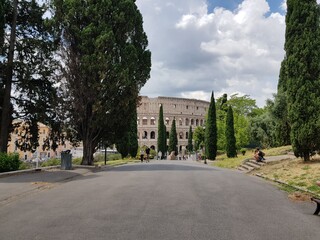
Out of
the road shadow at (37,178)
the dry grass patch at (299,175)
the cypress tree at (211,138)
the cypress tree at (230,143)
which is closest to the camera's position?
the dry grass patch at (299,175)

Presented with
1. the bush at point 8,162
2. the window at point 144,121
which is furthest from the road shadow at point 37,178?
the window at point 144,121

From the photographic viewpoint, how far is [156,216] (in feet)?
23.5

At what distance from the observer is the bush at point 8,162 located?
56.8 ft

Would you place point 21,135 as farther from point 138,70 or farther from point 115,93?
point 138,70

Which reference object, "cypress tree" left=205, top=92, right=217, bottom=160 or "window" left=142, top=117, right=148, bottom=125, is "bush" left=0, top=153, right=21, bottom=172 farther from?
"window" left=142, top=117, right=148, bottom=125

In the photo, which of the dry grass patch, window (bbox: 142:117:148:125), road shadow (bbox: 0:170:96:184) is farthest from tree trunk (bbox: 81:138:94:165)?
window (bbox: 142:117:148:125)

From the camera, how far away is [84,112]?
24.9 metres

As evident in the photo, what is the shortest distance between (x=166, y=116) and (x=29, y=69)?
293 feet

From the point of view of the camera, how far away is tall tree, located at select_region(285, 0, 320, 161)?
19.2 meters

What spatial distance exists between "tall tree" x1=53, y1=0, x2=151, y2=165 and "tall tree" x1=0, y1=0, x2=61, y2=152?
44.7 inches

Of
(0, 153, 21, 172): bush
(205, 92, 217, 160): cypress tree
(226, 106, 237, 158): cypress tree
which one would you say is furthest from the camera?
(205, 92, 217, 160): cypress tree

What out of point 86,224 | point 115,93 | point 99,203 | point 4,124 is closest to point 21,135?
point 4,124

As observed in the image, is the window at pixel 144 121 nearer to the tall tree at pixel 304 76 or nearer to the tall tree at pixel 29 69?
the tall tree at pixel 29 69

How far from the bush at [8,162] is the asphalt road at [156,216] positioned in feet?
25.1
